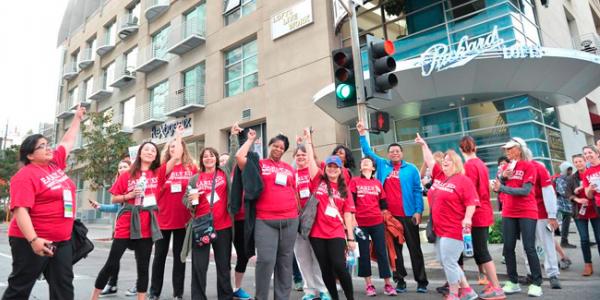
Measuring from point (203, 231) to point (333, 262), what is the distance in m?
1.46

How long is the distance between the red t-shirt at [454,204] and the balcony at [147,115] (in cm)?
1943

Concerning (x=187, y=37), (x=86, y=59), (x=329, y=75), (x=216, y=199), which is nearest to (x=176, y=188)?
(x=216, y=199)

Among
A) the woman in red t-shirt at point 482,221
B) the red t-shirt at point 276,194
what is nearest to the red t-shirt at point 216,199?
the red t-shirt at point 276,194

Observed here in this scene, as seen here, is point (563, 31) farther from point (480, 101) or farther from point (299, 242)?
point (299, 242)

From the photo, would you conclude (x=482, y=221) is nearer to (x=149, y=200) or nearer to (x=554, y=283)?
(x=554, y=283)

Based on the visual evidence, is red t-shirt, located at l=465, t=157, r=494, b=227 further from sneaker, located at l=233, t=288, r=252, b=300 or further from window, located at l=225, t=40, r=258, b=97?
window, located at l=225, t=40, r=258, b=97

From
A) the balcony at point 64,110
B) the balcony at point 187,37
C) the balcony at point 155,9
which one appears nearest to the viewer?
the balcony at point 187,37

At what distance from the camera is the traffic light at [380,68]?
20.1 ft

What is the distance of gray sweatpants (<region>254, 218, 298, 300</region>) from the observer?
12.8 feet

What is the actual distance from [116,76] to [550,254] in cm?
2650

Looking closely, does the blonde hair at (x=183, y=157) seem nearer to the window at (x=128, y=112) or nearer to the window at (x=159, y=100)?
the window at (x=159, y=100)

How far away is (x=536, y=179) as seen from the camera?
5129 millimetres

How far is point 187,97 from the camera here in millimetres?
19688

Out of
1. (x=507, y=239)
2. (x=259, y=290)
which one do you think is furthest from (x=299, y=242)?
(x=507, y=239)
